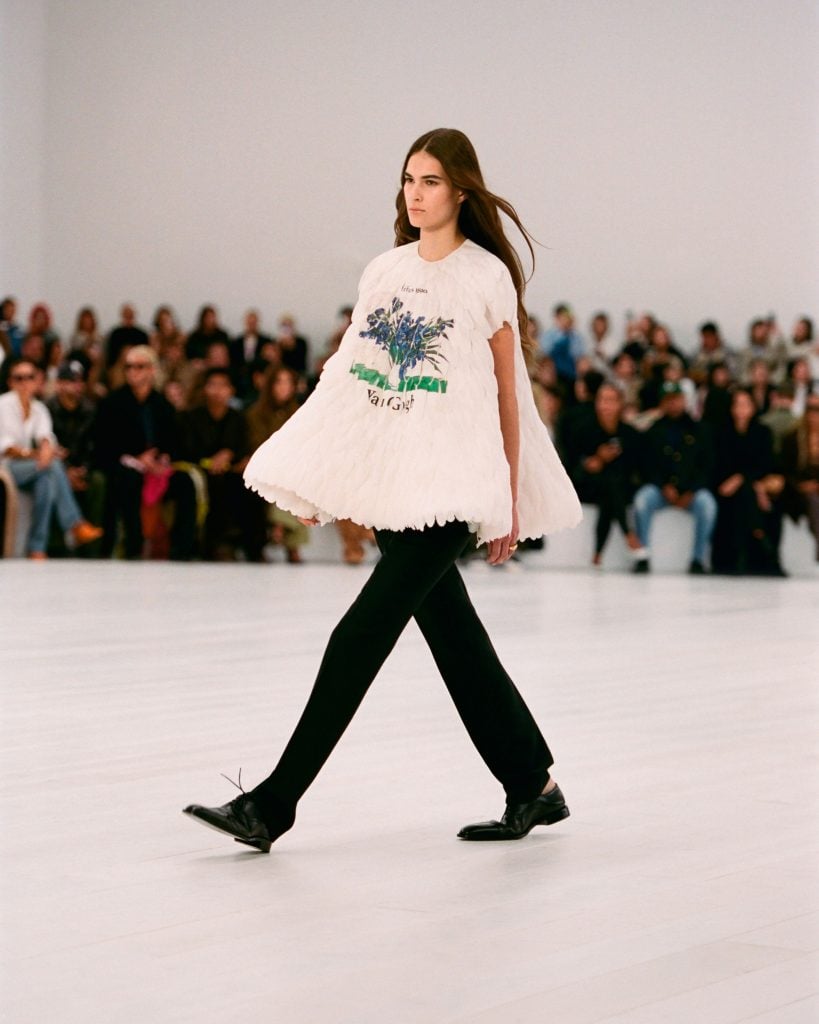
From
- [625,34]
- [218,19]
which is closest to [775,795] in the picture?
[625,34]

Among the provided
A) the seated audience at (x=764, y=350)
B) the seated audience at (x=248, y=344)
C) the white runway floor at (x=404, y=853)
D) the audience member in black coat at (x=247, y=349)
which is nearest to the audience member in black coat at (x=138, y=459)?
the audience member in black coat at (x=247, y=349)

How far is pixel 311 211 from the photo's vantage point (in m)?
17.9

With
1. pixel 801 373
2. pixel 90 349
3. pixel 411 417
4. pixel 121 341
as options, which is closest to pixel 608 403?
pixel 801 373

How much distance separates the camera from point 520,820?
3209 millimetres

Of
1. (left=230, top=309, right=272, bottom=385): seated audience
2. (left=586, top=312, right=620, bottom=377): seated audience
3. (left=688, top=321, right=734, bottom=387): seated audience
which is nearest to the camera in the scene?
(left=688, top=321, right=734, bottom=387): seated audience

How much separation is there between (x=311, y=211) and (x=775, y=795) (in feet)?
48.7

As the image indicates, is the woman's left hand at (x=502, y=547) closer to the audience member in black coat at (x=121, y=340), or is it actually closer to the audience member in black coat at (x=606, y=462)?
the audience member in black coat at (x=606, y=462)

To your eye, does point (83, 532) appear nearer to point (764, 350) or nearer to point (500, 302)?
point (764, 350)

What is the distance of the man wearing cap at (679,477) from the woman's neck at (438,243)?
9.36m

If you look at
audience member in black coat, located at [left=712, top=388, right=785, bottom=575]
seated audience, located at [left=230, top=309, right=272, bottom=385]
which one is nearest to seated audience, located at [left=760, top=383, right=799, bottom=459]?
audience member in black coat, located at [left=712, top=388, right=785, bottom=575]

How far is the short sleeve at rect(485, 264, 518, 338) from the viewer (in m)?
3.03

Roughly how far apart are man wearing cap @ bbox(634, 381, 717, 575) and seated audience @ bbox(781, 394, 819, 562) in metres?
0.57

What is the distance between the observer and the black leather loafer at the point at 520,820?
318 centimetres

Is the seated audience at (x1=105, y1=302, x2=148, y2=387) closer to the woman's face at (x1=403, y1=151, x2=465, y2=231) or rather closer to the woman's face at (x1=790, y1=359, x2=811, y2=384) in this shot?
the woman's face at (x1=790, y1=359, x2=811, y2=384)
